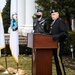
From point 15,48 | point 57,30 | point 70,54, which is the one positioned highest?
point 57,30

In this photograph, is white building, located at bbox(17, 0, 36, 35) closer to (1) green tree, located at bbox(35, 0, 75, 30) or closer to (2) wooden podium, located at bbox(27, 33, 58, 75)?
(1) green tree, located at bbox(35, 0, 75, 30)

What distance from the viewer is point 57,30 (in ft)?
21.6

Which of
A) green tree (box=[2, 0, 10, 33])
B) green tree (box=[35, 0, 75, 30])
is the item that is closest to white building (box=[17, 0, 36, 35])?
green tree (box=[2, 0, 10, 33])

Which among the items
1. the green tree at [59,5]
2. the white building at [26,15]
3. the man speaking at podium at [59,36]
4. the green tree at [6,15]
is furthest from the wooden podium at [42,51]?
the green tree at [6,15]

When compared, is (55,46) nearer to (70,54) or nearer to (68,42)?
(68,42)

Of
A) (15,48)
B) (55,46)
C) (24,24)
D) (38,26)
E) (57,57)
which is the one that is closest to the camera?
(55,46)

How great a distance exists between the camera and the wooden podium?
19.5ft

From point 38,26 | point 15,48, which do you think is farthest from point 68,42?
point 38,26

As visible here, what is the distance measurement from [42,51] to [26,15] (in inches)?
549

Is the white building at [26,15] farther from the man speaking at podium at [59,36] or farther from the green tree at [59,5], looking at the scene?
the man speaking at podium at [59,36]

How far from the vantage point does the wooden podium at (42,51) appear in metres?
5.94

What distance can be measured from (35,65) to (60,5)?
7321 millimetres

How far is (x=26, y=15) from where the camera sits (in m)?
19.9

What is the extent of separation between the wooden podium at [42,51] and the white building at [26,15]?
13162mm
